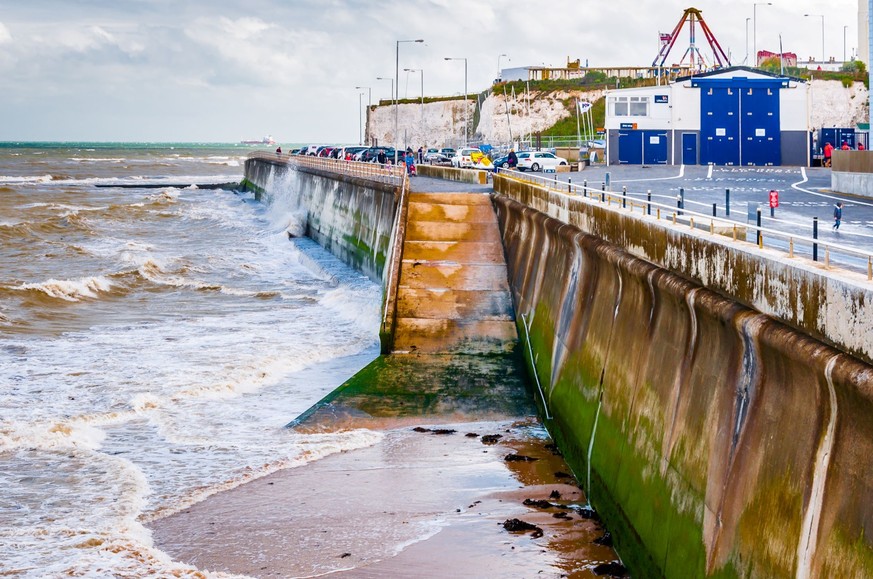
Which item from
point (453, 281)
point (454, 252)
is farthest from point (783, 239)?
point (454, 252)

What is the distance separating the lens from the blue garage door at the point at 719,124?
196 ft

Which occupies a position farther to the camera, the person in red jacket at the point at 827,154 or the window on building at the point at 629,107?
the window on building at the point at 629,107

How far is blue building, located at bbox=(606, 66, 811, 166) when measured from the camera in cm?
5912

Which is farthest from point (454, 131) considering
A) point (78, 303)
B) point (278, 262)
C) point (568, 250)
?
point (568, 250)

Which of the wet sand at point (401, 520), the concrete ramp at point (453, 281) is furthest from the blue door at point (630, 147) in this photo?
the wet sand at point (401, 520)

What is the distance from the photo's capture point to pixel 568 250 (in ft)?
62.4

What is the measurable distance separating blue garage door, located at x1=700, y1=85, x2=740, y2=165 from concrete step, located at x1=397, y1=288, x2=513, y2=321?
128ft

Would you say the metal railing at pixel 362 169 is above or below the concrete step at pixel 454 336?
above

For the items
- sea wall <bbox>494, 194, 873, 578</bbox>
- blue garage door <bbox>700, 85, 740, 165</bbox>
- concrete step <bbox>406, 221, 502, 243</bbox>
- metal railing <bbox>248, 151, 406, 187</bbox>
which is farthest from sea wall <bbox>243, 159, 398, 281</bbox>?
blue garage door <bbox>700, 85, 740, 165</bbox>

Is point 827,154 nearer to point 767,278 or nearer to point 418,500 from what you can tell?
point 418,500

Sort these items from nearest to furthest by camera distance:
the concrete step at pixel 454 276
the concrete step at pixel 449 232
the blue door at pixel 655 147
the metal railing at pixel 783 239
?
the metal railing at pixel 783 239 < the concrete step at pixel 454 276 < the concrete step at pixel 449 232 < the blue door at pixel 655 147

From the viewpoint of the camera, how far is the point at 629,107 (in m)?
61.9

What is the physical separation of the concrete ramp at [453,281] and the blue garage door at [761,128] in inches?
1358

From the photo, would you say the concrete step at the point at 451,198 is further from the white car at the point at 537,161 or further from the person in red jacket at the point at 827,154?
the person in red jacket at the point at 827,154
